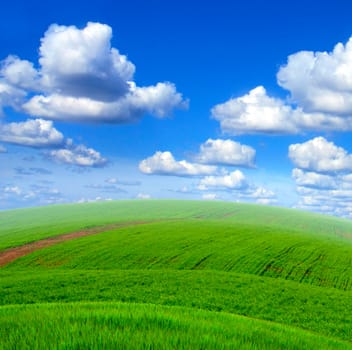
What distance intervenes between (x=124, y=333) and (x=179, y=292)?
68.4ft

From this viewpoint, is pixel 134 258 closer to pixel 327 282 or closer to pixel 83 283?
pixel 83 283

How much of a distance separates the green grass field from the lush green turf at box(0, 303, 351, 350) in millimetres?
21

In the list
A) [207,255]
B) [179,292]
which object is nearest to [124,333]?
[179,292]

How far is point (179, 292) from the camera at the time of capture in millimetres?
26406

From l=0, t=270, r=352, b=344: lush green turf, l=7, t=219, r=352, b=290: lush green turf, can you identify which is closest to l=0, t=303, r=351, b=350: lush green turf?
l=0, t=270, r=352, b=344: lush green turf

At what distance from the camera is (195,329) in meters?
7.14

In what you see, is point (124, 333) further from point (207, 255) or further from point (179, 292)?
point (207, 255)

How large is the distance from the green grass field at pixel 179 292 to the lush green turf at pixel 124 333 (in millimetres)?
21

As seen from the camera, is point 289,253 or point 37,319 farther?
point 289,253

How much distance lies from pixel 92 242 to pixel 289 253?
2820 centimetres

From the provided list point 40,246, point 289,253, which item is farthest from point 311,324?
point 40,246

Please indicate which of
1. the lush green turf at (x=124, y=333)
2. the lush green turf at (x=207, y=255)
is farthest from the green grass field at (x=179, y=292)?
the lush green turf at (x=207, y=255)

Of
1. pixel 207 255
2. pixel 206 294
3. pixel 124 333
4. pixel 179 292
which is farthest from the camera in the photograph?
pixel 207 255

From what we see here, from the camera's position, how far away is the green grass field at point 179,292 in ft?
21.9
